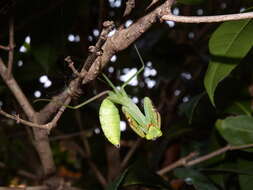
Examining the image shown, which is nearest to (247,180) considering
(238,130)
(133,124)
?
(238,130)

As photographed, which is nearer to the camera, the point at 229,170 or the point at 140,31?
the point at 140,31

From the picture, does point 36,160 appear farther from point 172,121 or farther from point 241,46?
point 241,46

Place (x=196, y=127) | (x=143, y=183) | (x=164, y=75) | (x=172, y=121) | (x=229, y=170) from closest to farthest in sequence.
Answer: (x=143, y=183) < (x=229, y=170) < (x=196, y=127) < (x=164, y=75) < (x=172, y=121)

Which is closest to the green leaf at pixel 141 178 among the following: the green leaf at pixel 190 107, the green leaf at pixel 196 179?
the green leaf at pixel 196 179

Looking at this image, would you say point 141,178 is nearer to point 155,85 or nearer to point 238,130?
point 238,130

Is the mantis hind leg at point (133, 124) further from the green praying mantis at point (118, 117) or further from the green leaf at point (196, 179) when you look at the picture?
the green leaf at point (196, 179)

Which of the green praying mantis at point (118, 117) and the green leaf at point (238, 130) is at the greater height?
the green praying mantis at point (118, 117)

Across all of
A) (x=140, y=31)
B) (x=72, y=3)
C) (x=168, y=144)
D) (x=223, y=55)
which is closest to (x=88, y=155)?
(x=168, y=144)
